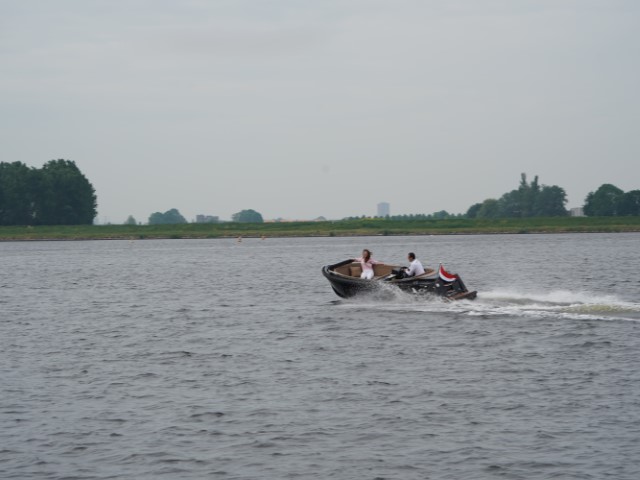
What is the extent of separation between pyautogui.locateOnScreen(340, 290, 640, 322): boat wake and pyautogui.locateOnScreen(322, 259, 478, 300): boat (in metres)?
0.35

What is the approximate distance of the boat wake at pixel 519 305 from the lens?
1277 inches

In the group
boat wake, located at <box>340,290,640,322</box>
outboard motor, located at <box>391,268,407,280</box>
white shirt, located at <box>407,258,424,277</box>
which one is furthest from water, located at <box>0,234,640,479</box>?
white shirt, located at <box>407,258,424,277</box>

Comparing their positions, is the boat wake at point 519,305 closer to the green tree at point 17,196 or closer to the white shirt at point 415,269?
the white shirt at point 415,269

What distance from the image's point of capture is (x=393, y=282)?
36.9 metres

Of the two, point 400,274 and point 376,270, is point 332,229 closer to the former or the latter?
point 376,270

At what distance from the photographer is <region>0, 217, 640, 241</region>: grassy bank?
15700 cm

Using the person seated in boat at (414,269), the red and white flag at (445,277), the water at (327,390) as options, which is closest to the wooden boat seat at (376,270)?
the water at (327,390)

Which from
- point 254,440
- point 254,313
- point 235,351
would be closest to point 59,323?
point 254,313

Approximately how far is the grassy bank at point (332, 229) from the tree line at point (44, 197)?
3728 millimetres

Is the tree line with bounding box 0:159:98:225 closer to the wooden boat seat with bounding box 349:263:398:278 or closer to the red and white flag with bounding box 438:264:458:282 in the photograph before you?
the wooden boat seat with bounding box 349:263:398:278

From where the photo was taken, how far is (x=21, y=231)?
159m

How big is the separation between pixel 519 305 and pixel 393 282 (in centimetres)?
479

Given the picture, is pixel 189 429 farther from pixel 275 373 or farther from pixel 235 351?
pixel 235 351

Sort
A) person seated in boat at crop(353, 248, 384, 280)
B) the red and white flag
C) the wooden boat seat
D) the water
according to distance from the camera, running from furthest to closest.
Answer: the wooden boat seat < person seated in boat at crop(353, 248, 384, 280) < the red and white flag < the water
